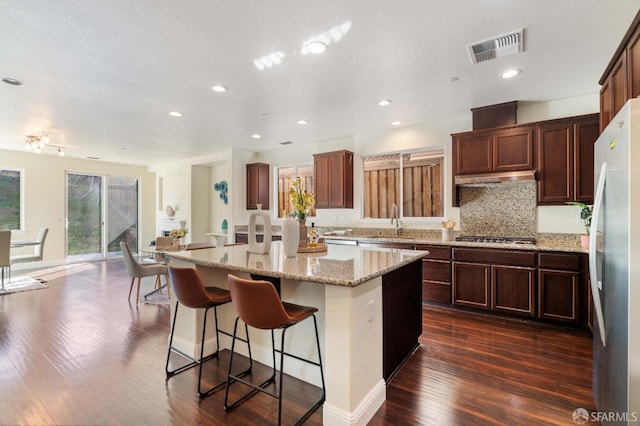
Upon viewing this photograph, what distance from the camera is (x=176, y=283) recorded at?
88.3 inches

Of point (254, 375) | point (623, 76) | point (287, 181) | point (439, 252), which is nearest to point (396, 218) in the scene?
point (439, 252)

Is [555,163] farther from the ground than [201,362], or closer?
farther from the ground

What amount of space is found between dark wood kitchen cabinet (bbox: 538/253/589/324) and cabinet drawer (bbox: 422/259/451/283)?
954 mm

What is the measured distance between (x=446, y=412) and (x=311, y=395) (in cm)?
88

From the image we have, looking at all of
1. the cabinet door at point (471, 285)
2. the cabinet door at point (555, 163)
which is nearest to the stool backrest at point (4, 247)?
the cabinet door at point (471, 285)

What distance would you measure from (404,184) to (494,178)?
4.95 ft

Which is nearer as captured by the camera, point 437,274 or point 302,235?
point 302,235

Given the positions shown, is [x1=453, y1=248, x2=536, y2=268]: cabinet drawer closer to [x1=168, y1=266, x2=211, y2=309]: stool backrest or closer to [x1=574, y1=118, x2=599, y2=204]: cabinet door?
[x1=574, y1=118, x2=599, y2=204]: cabinet door

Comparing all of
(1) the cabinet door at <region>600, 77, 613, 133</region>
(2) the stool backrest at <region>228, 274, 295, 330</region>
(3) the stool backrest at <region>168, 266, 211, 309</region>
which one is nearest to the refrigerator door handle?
(1) the cabinet door at <region>600, 77, 613, 133</region>

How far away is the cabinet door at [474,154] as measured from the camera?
12.8 ft

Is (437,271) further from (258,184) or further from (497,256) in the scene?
(258,184)

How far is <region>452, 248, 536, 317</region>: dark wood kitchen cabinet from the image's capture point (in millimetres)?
3438

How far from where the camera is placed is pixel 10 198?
6773mm

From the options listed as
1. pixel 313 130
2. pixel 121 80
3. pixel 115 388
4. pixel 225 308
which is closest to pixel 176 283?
pixel 225 308
